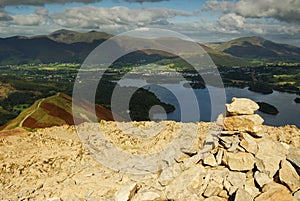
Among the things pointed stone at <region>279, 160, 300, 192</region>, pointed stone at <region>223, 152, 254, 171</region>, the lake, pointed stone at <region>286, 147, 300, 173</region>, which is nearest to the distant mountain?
the lake

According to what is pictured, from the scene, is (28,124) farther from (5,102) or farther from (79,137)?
(5,102)

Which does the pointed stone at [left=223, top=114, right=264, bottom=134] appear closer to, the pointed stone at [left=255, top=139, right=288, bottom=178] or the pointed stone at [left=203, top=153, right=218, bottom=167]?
the pointed stone at [left=255, top=139, right=288, bottom=178]

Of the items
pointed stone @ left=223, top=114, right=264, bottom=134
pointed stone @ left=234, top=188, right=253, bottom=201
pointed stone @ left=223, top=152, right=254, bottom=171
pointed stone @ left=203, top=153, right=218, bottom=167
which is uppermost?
pointed stone @ left=223, top=114, right=264, bottom=134

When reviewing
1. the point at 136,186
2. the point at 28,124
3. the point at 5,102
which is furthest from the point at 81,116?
the point at 5,102

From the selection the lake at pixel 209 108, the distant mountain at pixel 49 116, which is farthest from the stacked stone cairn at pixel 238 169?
the lake at pixel 209 108

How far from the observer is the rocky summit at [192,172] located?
13188 millimetres

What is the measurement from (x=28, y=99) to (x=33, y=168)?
506 feet

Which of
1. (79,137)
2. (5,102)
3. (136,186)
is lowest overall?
(5,102)

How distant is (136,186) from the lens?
1438 centimetres

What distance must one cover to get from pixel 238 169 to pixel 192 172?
7.10 feet

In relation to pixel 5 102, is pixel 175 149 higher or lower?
higher

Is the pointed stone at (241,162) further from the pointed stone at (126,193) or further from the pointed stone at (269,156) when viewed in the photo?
the pointed stone at (126,193)

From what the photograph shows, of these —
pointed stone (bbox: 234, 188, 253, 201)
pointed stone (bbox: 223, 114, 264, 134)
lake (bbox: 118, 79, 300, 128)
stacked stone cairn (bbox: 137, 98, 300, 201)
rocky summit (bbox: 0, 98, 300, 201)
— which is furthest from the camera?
lake (bbox: 118, 79, 300, 128)

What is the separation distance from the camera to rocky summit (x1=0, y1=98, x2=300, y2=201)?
43.3 feet
